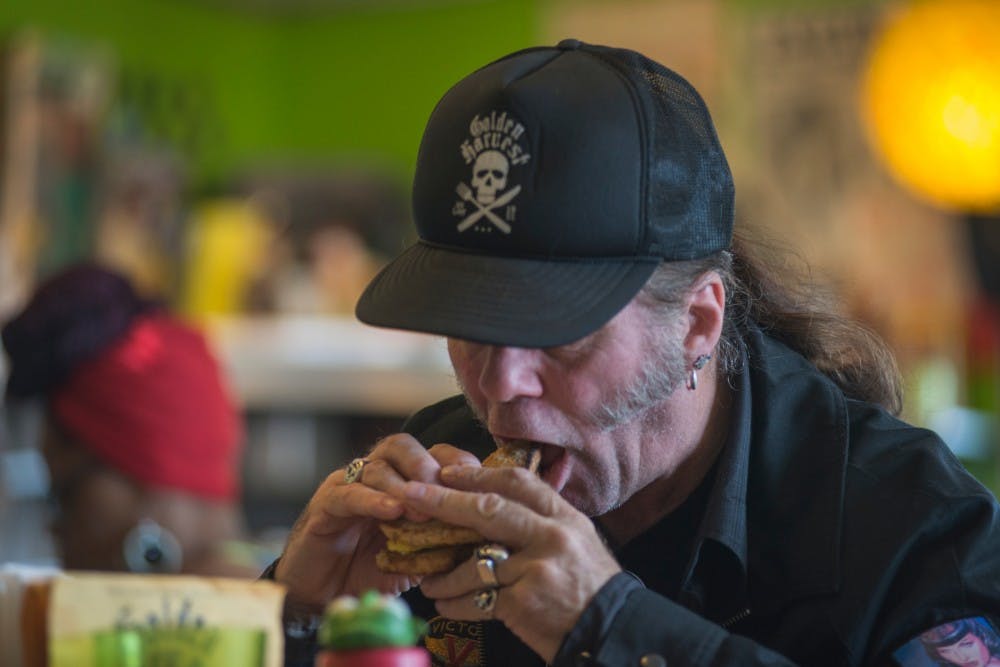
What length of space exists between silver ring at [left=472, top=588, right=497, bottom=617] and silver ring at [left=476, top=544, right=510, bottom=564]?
26 millimetres

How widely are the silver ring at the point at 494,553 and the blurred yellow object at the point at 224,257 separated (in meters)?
4.51

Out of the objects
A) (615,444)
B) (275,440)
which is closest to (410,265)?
(615,444)

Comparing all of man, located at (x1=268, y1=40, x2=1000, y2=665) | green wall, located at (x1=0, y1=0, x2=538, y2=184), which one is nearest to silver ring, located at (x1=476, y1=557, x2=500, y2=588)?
man, located at (x1=268, y1=40, x2=1000, y2=665)

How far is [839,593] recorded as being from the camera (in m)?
1.22

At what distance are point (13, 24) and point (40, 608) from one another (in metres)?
4.94

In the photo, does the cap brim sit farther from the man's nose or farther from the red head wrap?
the red head wrap

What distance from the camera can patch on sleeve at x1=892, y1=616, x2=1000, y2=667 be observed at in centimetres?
114

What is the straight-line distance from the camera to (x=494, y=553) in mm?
1135

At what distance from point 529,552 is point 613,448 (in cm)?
21

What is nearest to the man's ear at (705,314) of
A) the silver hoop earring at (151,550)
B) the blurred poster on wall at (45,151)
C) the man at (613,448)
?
the man at (613,448)

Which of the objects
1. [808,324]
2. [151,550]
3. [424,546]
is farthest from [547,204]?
[151,550]

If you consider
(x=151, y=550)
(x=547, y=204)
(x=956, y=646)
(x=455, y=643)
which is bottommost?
(x=151, y=550)

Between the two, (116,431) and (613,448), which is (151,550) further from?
(613,448)

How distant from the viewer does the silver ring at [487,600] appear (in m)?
1.13
